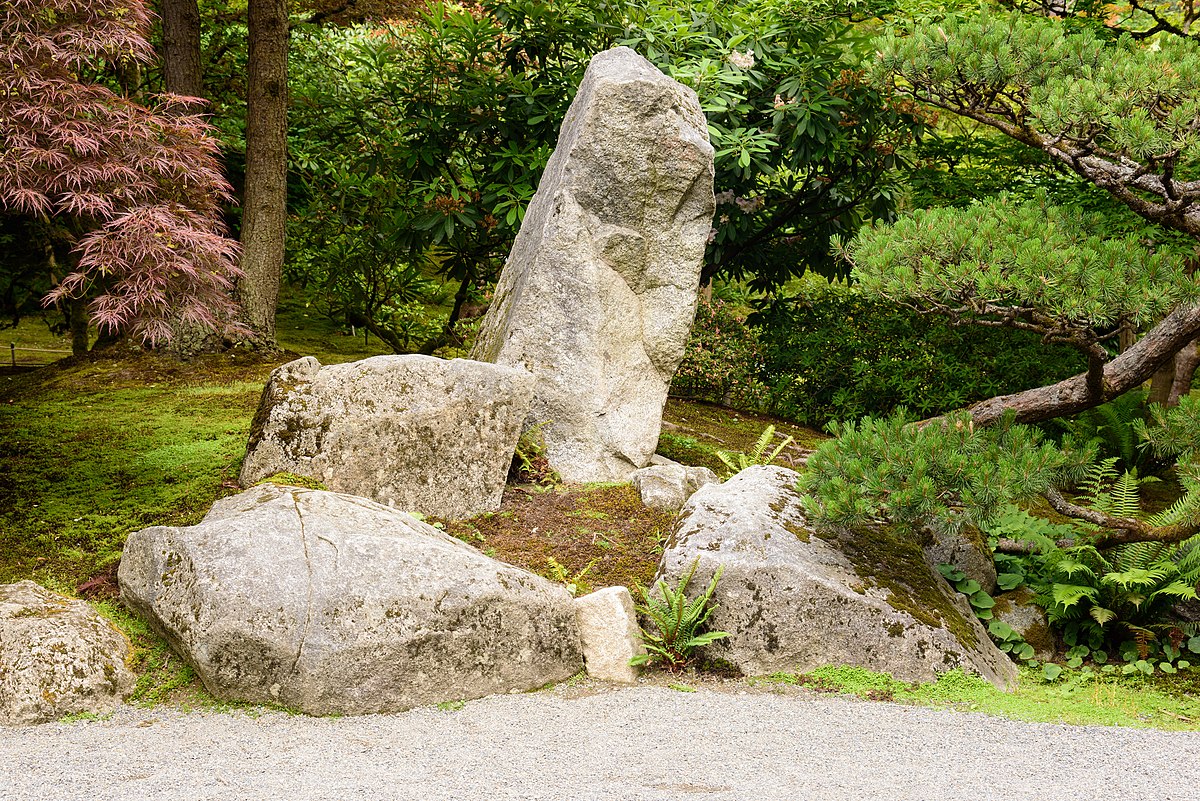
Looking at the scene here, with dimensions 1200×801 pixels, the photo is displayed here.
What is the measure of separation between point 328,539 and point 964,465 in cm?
285

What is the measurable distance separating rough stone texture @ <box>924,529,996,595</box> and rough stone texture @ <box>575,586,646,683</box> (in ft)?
6.04

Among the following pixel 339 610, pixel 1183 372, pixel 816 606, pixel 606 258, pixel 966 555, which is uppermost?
pixel 606 258

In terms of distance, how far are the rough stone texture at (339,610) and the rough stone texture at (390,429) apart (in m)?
0.95

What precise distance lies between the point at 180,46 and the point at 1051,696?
907 centimetres

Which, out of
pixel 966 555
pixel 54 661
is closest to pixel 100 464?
pixel 54 661

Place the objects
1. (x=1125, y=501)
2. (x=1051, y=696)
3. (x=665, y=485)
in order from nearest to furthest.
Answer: (x=1051, y=696)
(x=1125, y=501)
(x=665, y=485)

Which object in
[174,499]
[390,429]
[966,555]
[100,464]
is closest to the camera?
[966,555]

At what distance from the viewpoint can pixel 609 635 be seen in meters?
4.52

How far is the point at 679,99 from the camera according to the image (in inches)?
257

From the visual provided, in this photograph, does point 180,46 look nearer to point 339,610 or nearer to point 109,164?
point 109,164

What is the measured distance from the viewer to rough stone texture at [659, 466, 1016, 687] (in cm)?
457

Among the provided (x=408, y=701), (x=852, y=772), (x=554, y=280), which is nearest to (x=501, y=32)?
(x=554, y=280)

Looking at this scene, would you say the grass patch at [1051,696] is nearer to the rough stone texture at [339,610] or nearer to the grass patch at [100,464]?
the rough stone texture at [339,610]

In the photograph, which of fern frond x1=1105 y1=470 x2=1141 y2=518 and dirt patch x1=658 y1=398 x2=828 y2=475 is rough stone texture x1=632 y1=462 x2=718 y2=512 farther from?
fern frond x1=1105 y1=470 x2=1141 y2=518
